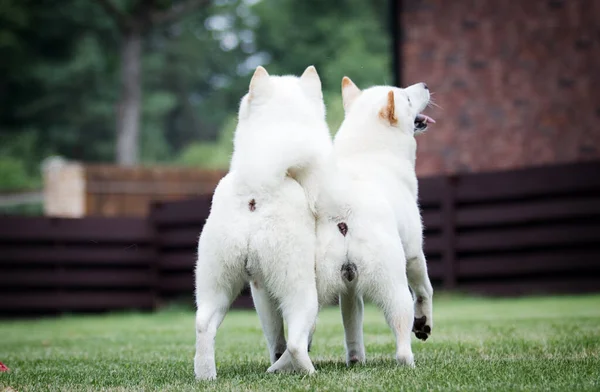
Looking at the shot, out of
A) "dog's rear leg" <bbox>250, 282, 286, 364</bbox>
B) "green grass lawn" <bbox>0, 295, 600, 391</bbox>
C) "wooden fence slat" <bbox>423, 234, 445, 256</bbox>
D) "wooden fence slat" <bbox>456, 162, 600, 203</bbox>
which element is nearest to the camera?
"green grass lawn" <bbox>0, 295, 600, 391</bbox>

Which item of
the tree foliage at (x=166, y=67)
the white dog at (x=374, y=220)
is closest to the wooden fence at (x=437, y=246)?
the white dog at (x=374, y=220)

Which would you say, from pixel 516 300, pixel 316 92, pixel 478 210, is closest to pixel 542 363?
pixel 316 92

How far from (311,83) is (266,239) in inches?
42.1

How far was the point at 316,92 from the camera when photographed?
17.7 feet

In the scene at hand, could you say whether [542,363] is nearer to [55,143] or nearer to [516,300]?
[516,300]

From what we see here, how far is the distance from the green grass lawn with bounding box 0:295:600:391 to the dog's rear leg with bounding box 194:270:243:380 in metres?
0.10

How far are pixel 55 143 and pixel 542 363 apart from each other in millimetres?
35835

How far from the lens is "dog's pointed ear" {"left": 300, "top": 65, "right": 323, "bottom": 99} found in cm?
538

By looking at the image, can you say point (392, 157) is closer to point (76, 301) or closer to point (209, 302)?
point (209, 302)

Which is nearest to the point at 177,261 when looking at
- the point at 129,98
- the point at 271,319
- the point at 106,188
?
the point at 106,188

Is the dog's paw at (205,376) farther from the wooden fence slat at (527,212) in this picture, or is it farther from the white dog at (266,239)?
the wooden fence slat at (527,212)

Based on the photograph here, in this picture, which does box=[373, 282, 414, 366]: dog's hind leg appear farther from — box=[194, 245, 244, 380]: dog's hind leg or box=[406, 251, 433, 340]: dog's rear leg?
box=[194, 245, 244, 380]: dog's hind leg

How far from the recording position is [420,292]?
18.8 ft

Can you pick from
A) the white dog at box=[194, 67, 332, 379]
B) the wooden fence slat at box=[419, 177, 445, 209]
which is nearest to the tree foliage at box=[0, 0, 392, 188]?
the wooden fence slat at box=[419, 177, 445, 209]
